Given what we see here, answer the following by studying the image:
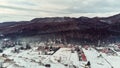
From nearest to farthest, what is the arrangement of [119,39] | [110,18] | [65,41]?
[65,41]
[119,39]
[110,18]

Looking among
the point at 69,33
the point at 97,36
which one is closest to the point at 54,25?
the point at 69,33

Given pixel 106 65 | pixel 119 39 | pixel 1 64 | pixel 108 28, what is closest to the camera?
pixel 1 64

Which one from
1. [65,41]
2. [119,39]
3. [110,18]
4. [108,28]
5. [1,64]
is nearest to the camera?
[1,64]

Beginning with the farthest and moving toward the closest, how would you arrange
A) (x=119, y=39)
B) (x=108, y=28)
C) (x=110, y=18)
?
(x=110, y=18) → (x=108, y=28) → (x=119, y=39)

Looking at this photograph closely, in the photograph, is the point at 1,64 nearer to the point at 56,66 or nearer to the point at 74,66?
the point at 56,66

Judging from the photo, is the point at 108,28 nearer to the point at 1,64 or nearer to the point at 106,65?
the point at 106,65

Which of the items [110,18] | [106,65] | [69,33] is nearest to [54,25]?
[69,33]

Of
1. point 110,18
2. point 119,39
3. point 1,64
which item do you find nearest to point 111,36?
point 119,39

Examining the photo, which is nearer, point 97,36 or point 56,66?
point 56,66

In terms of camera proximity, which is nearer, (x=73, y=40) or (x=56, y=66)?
(x=56, y=66)
